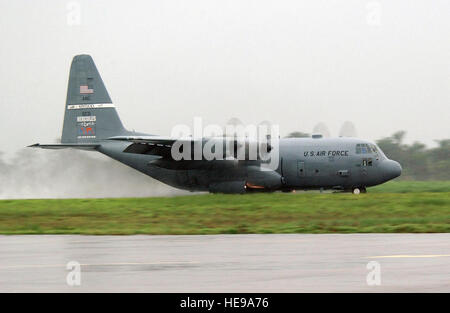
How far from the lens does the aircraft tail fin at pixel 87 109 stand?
37.3 m

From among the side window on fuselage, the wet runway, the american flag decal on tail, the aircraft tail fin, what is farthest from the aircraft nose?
the wet runway

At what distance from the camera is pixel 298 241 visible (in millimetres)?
14914

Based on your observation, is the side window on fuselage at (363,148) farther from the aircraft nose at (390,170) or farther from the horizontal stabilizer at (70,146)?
the horizontal stabilizer at (70,146)

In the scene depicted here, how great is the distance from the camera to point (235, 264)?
1120cm

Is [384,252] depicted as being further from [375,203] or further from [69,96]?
[69,96]

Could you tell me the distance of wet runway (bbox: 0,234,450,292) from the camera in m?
9.20

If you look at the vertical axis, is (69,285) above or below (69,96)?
below

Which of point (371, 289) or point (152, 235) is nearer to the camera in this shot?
point (371, 289)

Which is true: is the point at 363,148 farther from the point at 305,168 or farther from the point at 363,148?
the point at 305,168

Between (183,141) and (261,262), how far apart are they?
866 inches

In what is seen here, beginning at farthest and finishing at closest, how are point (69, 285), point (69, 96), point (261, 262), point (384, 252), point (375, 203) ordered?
point (69, 96), point (375, 203), point (384, 252), point (261, 262), point (69, 285)

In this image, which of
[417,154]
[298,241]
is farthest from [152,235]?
[417,154]

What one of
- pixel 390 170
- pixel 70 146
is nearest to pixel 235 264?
pixel 390 170
